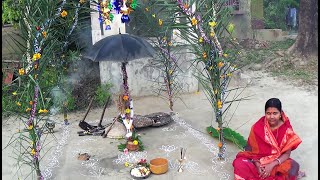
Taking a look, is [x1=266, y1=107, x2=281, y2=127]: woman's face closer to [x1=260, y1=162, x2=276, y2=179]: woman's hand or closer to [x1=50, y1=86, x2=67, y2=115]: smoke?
[x1=260, y1=162, x2=276, y2=179]: woman's hand

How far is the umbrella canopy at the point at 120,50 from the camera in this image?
4.69 metres

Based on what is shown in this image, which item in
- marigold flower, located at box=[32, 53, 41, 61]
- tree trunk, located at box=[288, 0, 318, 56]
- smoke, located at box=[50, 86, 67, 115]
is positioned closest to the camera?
marigold flower, located at box=[32, 53, 41, 61]

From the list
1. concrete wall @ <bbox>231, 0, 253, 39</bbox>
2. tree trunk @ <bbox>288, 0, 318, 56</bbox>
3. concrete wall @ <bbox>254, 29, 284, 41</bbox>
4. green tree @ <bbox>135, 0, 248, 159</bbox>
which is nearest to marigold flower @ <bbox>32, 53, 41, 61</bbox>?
green tree @ <bbox>135, 0, 248, 159</bbox>

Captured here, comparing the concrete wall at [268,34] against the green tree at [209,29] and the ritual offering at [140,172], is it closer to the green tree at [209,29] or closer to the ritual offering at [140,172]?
the green tree at [209,29]

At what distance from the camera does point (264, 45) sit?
11.5m

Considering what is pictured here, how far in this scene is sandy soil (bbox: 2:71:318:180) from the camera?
4.63 meters

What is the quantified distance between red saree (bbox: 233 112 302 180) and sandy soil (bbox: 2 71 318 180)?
0.37m

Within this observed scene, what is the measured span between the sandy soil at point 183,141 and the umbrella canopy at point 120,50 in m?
1.34

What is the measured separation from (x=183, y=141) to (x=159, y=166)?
1.12 m

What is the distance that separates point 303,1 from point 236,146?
6.07m

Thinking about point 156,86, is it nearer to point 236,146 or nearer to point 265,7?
point 236,146

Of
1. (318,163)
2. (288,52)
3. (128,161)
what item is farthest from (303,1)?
(128,161)

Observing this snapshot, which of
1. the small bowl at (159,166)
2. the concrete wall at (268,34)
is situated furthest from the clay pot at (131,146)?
the concrete wall at (268,34)

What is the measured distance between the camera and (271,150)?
4.11 metres
